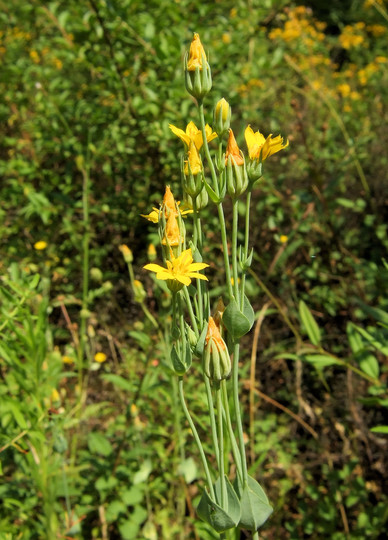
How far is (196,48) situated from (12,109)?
2.04 meters

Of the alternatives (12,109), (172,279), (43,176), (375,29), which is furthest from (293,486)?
(375,29)

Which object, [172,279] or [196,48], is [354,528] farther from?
[196,48]

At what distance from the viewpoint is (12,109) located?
2439 millimetres

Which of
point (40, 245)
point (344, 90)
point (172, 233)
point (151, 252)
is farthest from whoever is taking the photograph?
point (344, 90)

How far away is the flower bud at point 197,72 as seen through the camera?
69 cm

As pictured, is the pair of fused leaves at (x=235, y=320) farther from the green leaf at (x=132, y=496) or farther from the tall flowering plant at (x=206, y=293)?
the green leaf at (x=132, y=496)

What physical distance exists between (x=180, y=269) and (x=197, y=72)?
0.28m

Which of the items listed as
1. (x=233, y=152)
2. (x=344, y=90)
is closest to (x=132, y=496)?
(x=233, y=152)

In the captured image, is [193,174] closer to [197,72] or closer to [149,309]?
[197,72]

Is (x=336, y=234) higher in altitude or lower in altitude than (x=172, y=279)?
lower

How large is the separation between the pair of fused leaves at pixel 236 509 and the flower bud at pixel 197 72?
0.57m

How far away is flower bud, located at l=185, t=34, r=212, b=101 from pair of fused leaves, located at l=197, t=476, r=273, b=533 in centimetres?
57

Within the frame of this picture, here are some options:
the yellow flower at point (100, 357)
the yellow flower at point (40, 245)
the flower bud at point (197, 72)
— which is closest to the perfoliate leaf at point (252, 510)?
the flower bud at point (197, 72)

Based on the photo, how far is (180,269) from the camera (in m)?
0.65
